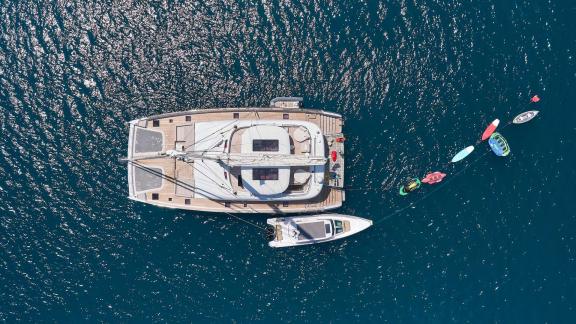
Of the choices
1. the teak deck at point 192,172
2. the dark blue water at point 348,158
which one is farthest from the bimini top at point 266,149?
the dark blue water at point 348,158

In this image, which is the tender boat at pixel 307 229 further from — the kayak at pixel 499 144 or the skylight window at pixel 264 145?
the kayak at pixel 499 144

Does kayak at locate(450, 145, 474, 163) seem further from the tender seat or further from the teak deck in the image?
the tender seat

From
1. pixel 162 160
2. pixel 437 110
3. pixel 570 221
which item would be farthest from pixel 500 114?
pixel 162 160

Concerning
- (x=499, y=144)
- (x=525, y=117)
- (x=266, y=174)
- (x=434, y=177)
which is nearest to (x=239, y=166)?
(x=266, y=174)

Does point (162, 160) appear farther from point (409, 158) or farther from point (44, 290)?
point (409, 158)

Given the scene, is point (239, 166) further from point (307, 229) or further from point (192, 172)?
point (307, 229)

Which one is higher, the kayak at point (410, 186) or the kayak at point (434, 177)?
the kayak at point (434, 177)
